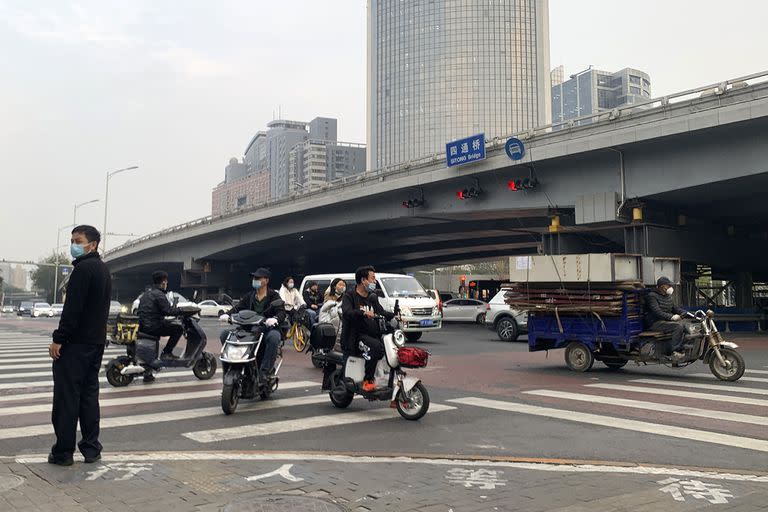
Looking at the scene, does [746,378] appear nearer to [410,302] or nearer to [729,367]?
[729,367]

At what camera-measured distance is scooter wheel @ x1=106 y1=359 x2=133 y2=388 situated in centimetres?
995

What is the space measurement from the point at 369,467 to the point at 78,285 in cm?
282

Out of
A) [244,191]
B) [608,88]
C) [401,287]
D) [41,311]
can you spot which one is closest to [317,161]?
[244,191]

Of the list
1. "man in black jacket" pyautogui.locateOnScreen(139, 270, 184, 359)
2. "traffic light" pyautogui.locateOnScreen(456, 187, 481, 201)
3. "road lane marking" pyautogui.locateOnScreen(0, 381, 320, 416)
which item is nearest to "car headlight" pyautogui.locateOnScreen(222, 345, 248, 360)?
"road lane marking" pyautogui.locateOnScreen(0, 381, 320, 416)

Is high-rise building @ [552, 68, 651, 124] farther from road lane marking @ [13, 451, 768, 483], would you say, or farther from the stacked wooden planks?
road lane marking @ [13, 451, 768, 483]

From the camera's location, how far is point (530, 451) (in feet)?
19.1

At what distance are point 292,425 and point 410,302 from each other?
13300mm

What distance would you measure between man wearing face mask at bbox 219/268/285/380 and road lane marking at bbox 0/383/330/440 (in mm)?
438

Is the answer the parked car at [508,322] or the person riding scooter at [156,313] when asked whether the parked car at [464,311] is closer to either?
the parked car at [508,322]

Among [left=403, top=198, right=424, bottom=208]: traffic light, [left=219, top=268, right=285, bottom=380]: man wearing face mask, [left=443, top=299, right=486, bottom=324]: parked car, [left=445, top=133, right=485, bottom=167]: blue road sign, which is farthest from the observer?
[left=443, top=299, right=486, bottom=324]: parked car

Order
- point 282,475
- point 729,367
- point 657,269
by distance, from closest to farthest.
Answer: point 282,475, point 729,367, point 657,269

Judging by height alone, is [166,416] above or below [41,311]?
below

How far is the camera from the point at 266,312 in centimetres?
822

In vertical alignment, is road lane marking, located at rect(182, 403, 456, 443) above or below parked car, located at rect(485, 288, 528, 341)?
below
